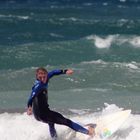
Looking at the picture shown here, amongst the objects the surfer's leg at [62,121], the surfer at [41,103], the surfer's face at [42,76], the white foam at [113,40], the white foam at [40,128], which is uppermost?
the surfer's face at [42,76]

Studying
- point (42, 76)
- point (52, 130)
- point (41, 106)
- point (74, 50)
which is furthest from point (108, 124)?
point (74, 50)

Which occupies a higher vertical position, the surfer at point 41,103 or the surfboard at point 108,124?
the surfer at point 41,103

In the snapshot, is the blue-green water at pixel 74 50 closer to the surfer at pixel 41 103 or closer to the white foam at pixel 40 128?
the white foam at pixel 40 128

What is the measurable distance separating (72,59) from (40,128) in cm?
1005

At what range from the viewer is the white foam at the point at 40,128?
12869 mm

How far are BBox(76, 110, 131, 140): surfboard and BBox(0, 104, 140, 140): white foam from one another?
0.12 meters

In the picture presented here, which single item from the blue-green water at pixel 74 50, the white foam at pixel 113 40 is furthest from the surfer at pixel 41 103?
the white foam at pixel 113 40

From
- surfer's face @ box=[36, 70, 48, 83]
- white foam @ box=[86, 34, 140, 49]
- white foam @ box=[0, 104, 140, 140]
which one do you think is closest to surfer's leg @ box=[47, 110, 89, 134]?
white foam @ box=[0, 104, 140, 140]

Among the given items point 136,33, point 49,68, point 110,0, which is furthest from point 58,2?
point 49,68

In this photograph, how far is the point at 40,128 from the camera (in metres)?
13.3

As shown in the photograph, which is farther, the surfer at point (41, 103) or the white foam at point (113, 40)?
the white foam at point (113, 40)

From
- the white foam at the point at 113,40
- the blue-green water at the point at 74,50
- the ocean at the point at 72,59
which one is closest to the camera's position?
the ocean at the point at 72,59

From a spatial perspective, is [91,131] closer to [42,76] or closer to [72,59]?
[42,76]

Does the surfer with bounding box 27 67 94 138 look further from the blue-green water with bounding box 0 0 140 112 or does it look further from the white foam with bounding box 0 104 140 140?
the blue-green water with bounding box 0 0 140 112
